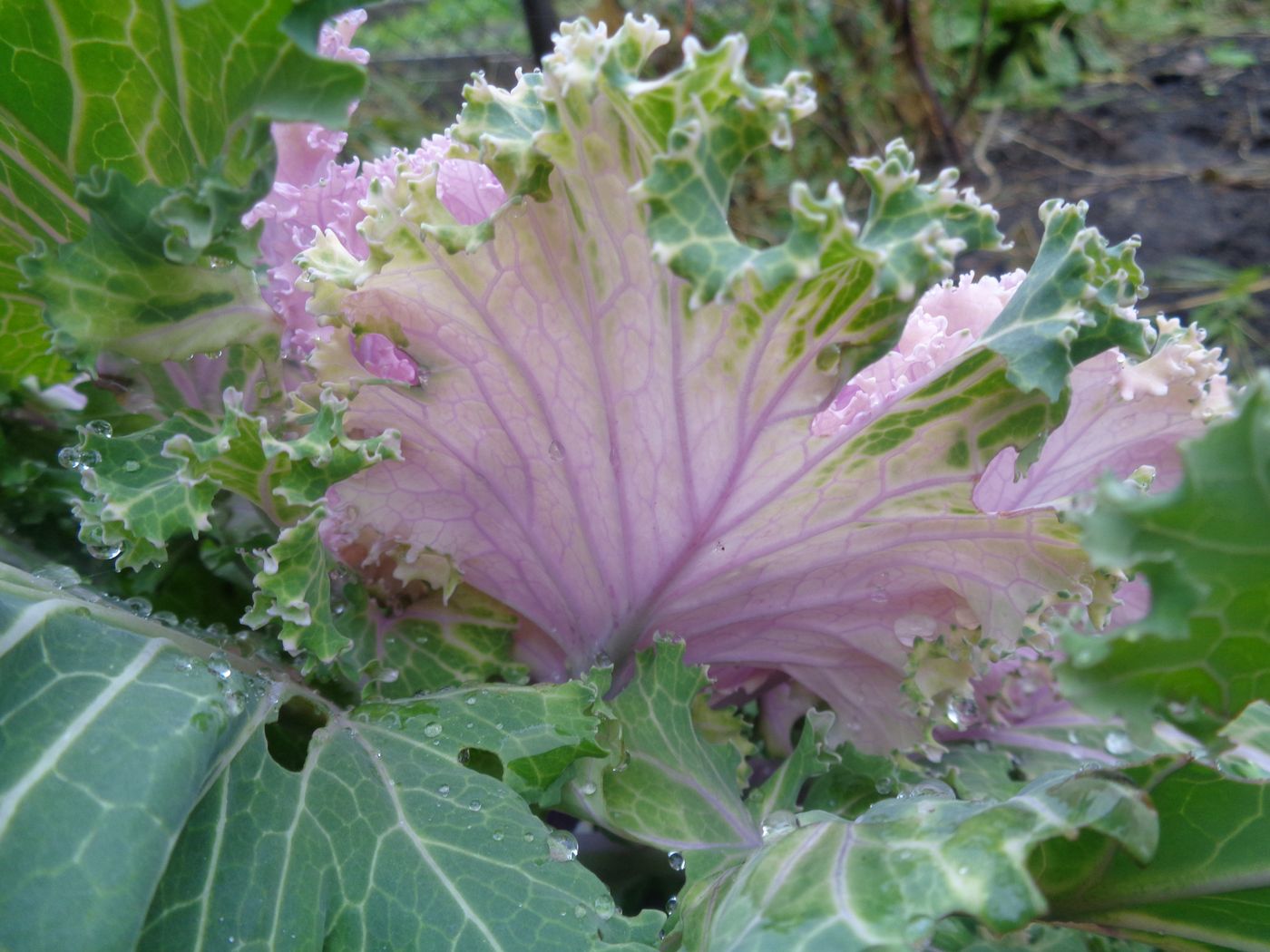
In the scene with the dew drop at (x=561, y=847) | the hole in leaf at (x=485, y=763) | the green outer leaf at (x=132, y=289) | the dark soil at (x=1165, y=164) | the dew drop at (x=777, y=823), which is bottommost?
the dark soil at (x=1165, y=164)

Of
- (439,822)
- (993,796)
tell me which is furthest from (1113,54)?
(439,822)

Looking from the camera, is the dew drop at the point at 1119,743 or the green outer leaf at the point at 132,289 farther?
the dew drop at the point at 1119,743

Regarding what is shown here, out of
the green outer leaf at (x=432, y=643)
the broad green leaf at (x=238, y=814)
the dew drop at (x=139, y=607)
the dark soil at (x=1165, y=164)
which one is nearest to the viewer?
the broad green leaf at (x=238, y=814)

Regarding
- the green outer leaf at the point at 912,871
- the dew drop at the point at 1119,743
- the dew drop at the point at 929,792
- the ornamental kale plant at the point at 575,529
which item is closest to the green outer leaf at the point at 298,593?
the ornamental kale plant at the point at 575,529

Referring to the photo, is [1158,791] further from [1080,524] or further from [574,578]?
[574,578]

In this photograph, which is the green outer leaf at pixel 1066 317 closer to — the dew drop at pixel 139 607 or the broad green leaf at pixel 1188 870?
the broad green leaf at pixel 1188 870

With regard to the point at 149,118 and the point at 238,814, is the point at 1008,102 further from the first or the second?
the point at 238,814
